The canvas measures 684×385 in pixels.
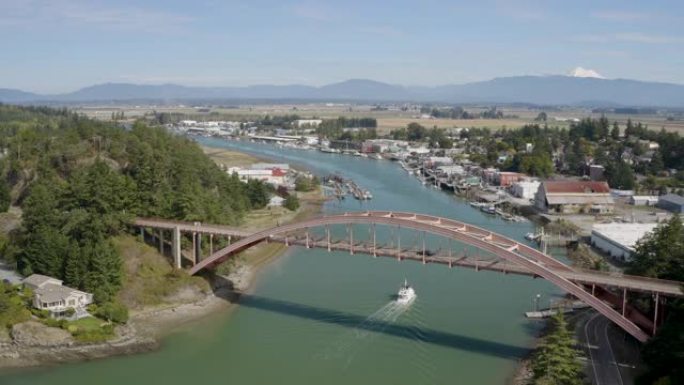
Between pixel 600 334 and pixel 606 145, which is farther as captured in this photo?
pixel 606 145

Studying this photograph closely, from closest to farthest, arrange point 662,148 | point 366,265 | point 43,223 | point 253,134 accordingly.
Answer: point 43,223 → point 366,265 → point 662,148 → point 253,134

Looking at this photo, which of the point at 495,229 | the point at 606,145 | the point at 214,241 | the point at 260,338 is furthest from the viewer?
the point at 606,145

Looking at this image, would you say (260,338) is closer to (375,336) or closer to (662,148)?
(375,336)

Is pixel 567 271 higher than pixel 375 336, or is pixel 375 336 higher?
pixel 567 271

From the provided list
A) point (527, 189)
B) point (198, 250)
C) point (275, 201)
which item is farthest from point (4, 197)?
point (527, 189)

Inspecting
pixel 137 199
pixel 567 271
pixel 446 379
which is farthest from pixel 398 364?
pixel 137 199

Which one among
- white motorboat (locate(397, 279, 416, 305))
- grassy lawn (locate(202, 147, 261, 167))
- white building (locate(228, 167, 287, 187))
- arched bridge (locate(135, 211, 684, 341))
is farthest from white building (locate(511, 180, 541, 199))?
arched bridge (locate(135, 211, 684, 341))

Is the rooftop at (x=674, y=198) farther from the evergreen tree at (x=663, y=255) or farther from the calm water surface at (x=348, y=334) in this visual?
→ the evergreen tree at (x=663, y=255)

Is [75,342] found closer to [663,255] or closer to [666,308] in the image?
[666,308]
